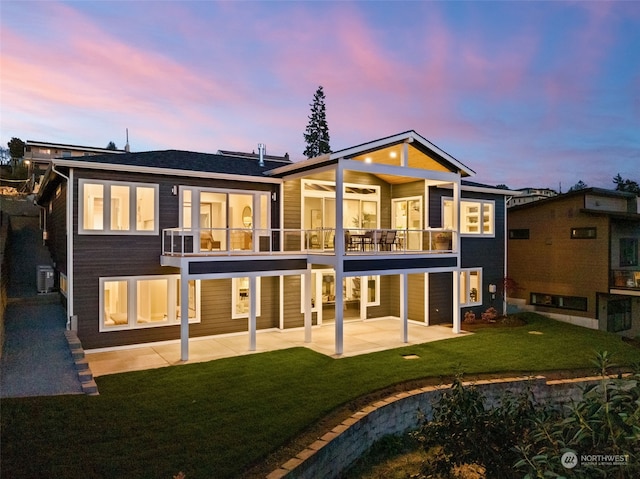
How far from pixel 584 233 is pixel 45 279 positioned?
2245 cm

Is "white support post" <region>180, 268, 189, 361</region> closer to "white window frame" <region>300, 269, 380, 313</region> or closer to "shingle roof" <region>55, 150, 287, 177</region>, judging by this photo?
"shingle roof" <region>55, 150, 287, 177</region>

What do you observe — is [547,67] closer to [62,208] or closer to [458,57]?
[458,57]

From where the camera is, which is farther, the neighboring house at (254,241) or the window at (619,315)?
the window at (619,315)

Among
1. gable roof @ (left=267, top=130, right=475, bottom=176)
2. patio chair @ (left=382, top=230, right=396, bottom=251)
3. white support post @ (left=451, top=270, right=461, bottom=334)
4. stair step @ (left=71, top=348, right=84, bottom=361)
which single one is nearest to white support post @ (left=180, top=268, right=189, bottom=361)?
stair step @ (left=71, top=348, right=84, bottom=361)

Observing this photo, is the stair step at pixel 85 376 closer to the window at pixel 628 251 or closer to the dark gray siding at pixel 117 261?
the dark gray siding at pixel 117 261

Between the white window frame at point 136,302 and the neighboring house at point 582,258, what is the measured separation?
51.8ft

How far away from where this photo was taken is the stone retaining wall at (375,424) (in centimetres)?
573

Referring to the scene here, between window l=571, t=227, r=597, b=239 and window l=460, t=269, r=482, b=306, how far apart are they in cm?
492

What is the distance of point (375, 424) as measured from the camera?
7523 mm

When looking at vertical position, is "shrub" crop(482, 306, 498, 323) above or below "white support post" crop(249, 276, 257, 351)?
below

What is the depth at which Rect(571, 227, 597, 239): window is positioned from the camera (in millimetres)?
17844

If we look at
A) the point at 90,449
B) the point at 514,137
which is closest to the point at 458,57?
the point at 90,449

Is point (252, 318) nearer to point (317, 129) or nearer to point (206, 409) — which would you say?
point (206, 409)

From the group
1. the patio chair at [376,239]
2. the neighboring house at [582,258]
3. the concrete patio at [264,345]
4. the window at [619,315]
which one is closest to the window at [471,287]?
the concrete patio at [264,345]
